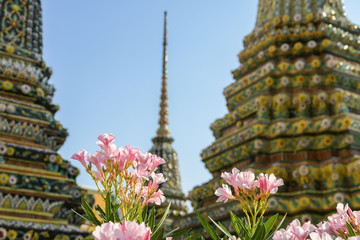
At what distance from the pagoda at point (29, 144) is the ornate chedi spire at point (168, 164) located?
4.78 m

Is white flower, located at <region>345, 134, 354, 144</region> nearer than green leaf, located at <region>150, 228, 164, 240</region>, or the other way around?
green leaf, located at <region>150, 228, 164, 240</region>

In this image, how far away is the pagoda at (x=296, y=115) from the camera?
6.40 m

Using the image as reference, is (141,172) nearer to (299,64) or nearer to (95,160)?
(95,160)

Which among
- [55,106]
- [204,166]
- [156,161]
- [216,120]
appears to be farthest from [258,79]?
[156,161]

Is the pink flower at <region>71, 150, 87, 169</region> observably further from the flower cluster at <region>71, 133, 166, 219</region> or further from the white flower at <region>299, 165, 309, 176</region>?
the white flower at <region>299, 165, 309, 176</region>

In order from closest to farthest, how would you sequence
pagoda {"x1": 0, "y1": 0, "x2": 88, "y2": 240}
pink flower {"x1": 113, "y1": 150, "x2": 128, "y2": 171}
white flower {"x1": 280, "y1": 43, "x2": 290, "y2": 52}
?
pink flower {"x1": 113, "y1": 150, "x2": 128, "y2": 171} → pagoda {"x1": 0, "y1": 0, "x2": 88, "y2": 240} → white flower {"x1": 280, "y1": 43, "x2": 290, "y2": 52}

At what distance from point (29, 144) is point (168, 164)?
640 centimetres

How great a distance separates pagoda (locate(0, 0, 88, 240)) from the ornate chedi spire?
4.78 m

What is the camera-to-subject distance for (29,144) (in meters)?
6.85

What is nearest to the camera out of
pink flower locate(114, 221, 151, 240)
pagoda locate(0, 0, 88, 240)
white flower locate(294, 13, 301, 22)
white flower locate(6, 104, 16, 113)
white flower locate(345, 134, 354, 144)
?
pink flower locate(114, 221, 151, 240)

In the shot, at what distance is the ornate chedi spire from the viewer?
12.1 m

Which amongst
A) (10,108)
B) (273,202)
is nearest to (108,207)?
(273,202)

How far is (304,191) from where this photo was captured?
6.29 m

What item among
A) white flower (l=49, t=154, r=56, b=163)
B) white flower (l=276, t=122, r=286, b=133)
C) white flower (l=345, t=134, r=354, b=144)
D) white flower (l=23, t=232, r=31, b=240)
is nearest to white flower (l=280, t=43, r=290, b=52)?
white flower (l=276, t=122, r=286, b=133)
